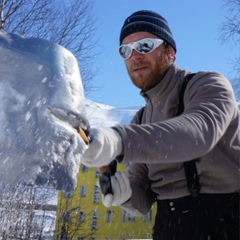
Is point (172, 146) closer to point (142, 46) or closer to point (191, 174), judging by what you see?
point (191, 174)

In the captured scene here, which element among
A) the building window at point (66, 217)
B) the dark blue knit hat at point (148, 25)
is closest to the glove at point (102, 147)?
the dark blue knit hat at point (148, 25)

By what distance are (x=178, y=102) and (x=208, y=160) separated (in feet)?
0.84

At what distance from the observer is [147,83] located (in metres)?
1.73

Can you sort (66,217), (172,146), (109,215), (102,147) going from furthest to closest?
1. (109,215)
2. (66,217)
3. (172,146)
4. (102,147)

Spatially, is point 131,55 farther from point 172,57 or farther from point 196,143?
point 196,143

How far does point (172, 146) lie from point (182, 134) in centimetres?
4

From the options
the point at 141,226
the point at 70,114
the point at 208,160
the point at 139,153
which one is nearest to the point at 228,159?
the point at 208,160

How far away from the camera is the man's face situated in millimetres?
1673

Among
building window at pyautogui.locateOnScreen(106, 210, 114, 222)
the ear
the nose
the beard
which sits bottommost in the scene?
the beard

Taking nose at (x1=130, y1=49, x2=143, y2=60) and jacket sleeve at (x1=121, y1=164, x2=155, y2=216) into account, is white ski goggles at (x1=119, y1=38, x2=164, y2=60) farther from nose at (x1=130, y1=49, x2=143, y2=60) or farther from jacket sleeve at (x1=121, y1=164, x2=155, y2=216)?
jacket sleeve at (x1=121, y1=164, x2=155, y2=216)

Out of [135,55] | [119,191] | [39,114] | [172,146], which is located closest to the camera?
[39,114]

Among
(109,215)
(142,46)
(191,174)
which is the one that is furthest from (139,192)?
(109,215)

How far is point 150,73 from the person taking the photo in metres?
1.70

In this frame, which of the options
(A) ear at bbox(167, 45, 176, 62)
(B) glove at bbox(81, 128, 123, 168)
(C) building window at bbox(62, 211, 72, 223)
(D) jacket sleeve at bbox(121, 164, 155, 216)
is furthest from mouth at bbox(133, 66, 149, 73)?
(C) building window at bbox(62, 211, 72, 223)
